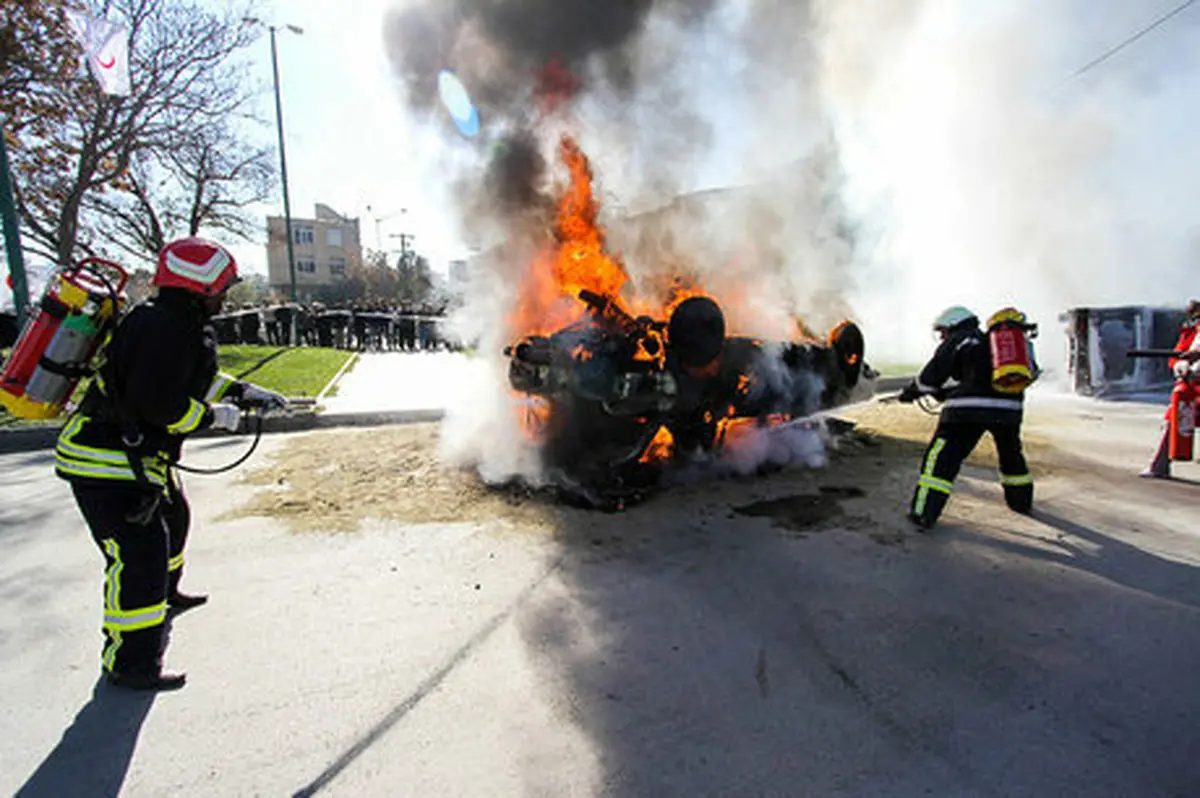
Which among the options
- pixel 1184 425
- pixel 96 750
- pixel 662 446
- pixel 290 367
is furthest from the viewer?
pixel 290 367

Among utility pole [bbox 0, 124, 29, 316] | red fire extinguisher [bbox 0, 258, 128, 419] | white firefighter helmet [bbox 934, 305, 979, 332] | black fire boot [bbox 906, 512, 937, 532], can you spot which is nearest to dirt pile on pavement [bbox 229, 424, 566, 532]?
red fire extinguisher [bbox 0, 258, 128, 419]

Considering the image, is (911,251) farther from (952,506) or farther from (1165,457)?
(952,506)

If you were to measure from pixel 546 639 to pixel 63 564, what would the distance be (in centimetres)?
329

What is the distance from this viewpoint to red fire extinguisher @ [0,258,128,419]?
2725mm

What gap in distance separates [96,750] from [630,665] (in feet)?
6.64

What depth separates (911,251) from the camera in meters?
18.6

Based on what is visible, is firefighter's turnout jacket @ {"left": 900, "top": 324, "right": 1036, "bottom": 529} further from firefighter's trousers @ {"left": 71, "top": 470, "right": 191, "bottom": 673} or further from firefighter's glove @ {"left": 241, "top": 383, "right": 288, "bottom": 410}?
firefighter's trousers @ {"left": 71, "top": 470, "right": 191, "bottom": 673}

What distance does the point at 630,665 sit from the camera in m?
2.82

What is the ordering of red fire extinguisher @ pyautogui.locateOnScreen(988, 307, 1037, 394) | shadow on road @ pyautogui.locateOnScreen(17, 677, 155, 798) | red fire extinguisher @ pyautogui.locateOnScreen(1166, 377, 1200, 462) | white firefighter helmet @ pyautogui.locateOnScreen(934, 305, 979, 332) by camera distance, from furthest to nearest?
red fire extinguisher @ pyautogui.locateOnScreen(1166, 377, 1200, 462)
white firefighter helmet @ pyautogui.locateOnScreen(934, 305, 979, 332)
red fire extinguisher @ pyautogui.locateOnScreen(988, 307, 1037, 394)
shadow on road @ pyautogui.locateOnScreen(17, 677, 155, 798)

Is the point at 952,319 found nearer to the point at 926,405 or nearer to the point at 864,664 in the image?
the point at 926,405

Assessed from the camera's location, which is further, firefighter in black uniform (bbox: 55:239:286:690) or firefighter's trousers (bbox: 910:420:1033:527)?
firefighter's trousers (bbox: 910:420:1033:527)

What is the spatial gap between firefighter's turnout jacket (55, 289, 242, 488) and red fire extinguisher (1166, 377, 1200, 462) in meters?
7.65

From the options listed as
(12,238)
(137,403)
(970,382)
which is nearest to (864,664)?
(970,382)

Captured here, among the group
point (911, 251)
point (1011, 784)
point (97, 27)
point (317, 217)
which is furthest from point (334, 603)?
point (317, 217)
